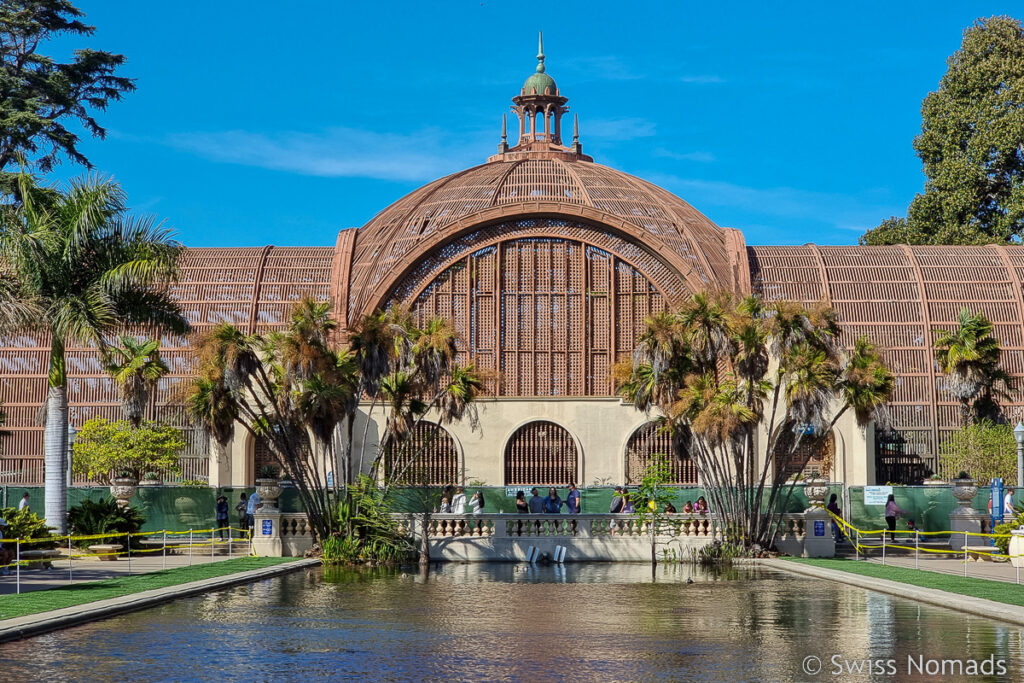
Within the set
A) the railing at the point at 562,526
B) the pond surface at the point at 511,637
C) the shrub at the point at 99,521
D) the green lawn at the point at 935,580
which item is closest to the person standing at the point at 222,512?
the shrub at the point at 99,521

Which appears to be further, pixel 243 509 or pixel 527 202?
pixel 527 202

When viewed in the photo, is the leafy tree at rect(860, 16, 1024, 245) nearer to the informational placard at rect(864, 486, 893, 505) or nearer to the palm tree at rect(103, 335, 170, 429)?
the informational placard at rect(864, 486, 893, 505)

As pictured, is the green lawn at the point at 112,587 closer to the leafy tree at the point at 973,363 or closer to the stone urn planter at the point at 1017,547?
the stone urn planter at the point at 1017,547

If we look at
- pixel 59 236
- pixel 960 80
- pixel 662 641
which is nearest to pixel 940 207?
pixel 960 80

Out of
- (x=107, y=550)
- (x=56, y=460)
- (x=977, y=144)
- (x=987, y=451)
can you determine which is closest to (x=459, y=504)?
(x=107, y=550)

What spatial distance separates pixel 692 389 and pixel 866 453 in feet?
47.6

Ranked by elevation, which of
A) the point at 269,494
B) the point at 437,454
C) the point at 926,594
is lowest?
the point at 926,594

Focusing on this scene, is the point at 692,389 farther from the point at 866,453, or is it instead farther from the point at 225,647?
the point at 225,647

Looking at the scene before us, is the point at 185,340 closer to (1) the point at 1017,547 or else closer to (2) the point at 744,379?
(2) the point at 744,379

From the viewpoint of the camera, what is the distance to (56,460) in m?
27.3

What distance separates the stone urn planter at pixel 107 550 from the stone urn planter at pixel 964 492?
2040cm

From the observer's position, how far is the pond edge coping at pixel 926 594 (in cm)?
1649

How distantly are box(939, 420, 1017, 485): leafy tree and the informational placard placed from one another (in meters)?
5.95

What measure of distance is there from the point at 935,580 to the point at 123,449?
1054 inches
